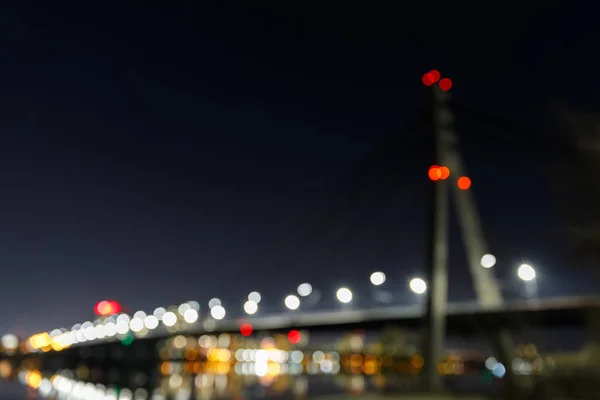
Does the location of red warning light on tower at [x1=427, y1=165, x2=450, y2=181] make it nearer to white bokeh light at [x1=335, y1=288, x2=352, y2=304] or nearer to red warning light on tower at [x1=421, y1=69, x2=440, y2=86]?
red warning light on tower at [x1=421, y1=69, x2=440, y2=86]

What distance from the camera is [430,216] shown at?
79.5 ft

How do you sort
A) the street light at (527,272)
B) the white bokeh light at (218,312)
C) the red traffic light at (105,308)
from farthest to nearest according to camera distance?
the red traffic light at (105,308) < the white bokeh light at (218,312) < the street light at (527,272)

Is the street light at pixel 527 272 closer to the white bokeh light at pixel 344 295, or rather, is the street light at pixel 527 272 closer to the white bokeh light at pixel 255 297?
the white bokeh light at pixel 344 295

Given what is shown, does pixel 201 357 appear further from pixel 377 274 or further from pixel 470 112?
pixel 470 112

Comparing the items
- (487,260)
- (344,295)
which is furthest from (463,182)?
(344,295)

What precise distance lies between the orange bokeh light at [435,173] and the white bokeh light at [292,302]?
5684 centimetres

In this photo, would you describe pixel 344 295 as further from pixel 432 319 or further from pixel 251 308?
pixel 432 319

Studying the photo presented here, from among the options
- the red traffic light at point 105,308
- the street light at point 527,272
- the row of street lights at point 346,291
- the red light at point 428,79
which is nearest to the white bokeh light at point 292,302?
the row of street lights at point 346,291

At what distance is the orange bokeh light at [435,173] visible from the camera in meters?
24.8

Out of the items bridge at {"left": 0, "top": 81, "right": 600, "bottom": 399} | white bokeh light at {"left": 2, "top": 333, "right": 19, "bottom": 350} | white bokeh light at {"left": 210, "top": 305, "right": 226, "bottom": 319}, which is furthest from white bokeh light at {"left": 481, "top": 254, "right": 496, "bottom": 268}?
white bokeh light at {"left": 2, "top": 333, "right": 19, "bottom": 350}

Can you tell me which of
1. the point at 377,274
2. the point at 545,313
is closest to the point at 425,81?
the point at 545,313

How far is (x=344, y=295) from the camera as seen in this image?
220 feet

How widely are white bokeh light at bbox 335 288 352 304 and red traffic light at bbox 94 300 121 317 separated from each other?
114 metres

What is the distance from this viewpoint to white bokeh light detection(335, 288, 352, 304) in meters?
66.5
